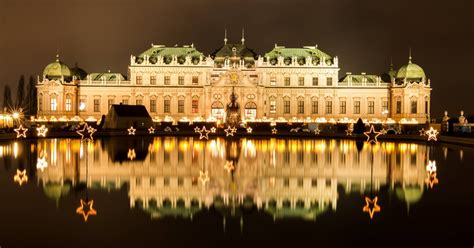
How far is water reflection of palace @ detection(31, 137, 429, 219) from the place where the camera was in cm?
1658

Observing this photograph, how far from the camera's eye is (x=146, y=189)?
19.1 meters

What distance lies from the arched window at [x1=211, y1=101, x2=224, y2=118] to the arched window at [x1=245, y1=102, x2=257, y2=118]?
4.53 meters

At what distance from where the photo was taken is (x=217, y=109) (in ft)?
325

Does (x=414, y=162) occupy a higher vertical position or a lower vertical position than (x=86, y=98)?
lower

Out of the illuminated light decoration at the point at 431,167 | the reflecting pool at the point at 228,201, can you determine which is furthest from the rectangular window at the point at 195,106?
the illuminated light decoration at the point at 431,167

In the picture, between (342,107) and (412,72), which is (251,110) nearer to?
(342,107)

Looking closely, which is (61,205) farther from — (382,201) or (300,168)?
(300,168)

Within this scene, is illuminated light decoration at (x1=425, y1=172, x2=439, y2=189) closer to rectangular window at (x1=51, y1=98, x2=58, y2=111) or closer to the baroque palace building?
the baroque palace building

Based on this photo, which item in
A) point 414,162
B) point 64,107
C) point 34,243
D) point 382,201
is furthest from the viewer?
point 64,107

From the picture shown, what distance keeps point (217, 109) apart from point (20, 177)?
77.3m

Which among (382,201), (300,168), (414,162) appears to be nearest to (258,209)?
(382,201)

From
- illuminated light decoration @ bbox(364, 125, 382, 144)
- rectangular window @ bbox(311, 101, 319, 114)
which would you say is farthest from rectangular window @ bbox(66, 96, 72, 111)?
illuminated light decoration @ bbox(364, 125, 382, 144)

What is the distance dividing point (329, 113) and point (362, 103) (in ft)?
20.6

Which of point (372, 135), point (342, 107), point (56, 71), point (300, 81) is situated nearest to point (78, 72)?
point (56, 71)
